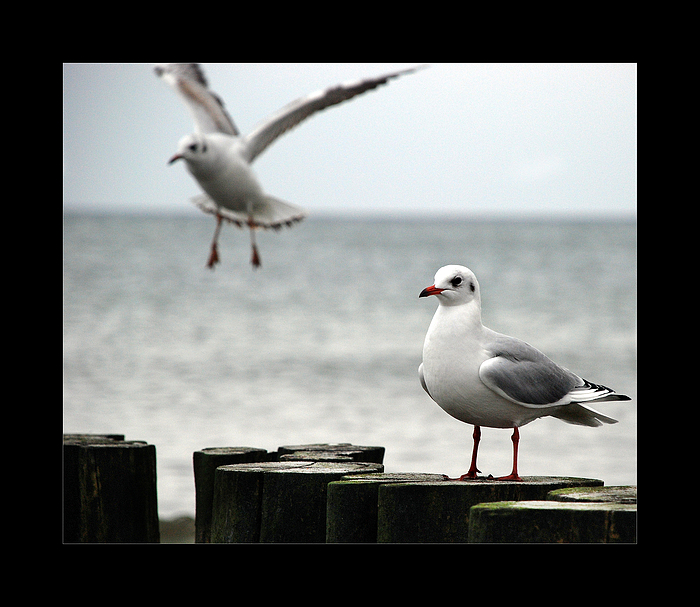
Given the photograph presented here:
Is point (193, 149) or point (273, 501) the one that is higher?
point (193, 149)

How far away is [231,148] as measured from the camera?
20.0 ft

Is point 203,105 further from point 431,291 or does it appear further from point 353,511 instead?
point 353,511

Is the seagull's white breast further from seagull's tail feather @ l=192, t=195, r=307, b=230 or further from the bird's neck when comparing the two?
seagull's tail feather @ l=192, t=195, r=307, b=230

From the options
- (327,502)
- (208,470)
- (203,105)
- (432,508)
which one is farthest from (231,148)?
(432,508)

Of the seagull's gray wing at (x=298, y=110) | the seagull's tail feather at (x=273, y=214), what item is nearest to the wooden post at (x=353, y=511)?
the seagull's gray wing at (x=298, y=110)

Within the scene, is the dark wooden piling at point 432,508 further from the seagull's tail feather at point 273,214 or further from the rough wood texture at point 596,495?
the seagull's tail feather at point 273,214

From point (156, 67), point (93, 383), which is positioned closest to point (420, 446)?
point (156, 67)

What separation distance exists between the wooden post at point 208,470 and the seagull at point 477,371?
3.01ft

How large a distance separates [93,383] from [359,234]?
63.9 ft

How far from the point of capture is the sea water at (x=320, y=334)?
9.83m

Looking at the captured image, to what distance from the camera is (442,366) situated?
3.79 meters

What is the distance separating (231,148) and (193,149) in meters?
0.39

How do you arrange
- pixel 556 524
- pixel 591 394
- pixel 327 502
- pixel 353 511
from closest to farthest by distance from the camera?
pixel 556 524
pixel 353 511
pixel 327 502
pixel 591 394

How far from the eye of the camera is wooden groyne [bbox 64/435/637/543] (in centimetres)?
300
